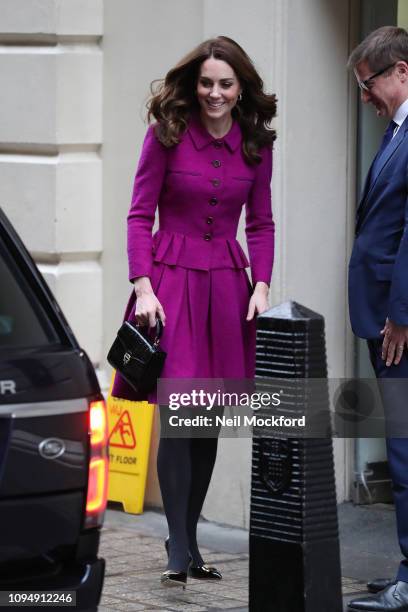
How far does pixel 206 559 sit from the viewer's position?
6.14 metres

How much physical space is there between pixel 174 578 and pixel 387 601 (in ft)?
2.59

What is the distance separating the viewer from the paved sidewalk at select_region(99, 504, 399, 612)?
17.7 feet

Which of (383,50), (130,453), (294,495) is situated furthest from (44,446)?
(130,453)

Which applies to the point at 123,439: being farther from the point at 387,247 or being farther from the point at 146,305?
the point at 387,247

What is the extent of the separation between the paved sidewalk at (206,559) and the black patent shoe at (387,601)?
23 centimetres

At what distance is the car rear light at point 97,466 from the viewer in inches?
143

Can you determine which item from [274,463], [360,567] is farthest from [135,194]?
[360,567]

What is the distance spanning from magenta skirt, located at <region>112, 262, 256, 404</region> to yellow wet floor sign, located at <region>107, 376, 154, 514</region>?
5.15ft

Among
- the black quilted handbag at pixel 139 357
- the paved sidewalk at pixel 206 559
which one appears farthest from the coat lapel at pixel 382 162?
the paved sidewalk at pixel 206 559

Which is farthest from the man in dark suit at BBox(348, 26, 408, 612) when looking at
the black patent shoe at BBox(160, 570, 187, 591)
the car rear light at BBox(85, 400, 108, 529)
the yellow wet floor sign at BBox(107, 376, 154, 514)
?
the yellow wet floor sign at BBox(107, 376, 154, 514)

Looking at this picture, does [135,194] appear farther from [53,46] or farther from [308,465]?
[53,46]

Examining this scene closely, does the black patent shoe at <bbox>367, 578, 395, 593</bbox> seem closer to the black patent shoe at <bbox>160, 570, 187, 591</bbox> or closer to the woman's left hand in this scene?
the black patent shoe at <bbox>160, 570, 187, 591</bbox>

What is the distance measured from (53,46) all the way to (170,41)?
655 mm

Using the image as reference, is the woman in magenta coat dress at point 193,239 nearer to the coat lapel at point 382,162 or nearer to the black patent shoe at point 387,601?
the coat lapel at point 382,162
